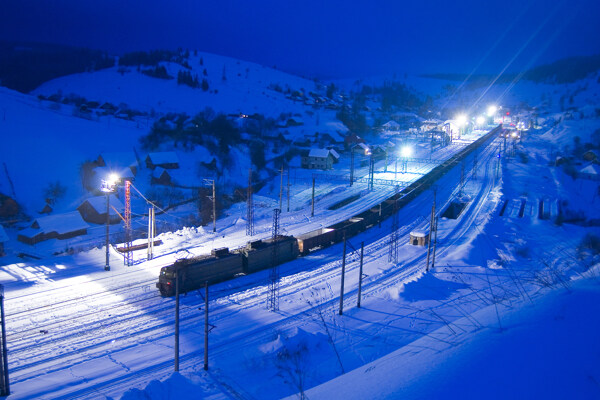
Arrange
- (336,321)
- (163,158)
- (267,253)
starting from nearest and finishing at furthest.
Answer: (336,321), (267,253), (163,158)

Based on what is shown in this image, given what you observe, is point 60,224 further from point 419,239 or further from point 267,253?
point 419,239

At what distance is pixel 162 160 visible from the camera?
39.6m

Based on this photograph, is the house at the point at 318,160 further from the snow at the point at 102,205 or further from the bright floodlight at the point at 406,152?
the snow at the point at 102,205

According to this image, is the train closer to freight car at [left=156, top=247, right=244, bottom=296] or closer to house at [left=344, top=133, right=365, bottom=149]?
freight car at [left=156, top=247, right=244, bottom=296]

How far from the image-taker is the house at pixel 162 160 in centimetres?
3928

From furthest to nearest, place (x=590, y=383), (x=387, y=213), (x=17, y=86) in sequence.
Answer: (x=17, y=86), (x=387, y=213), (x=590, y=383)

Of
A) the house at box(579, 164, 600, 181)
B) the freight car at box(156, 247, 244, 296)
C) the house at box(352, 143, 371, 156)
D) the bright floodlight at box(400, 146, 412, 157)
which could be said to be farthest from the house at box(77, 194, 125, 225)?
the house at box(579, 164, 600, 181)

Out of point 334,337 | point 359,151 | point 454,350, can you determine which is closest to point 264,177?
point 359,151

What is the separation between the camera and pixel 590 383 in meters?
6.20

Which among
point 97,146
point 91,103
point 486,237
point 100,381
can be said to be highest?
point 91,103

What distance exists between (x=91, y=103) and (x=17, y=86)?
2353 cm

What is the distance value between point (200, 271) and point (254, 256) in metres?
2.47

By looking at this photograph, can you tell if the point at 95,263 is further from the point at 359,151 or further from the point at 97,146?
the point at 359,151

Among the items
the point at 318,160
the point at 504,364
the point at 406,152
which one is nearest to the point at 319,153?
the point at 318,160
